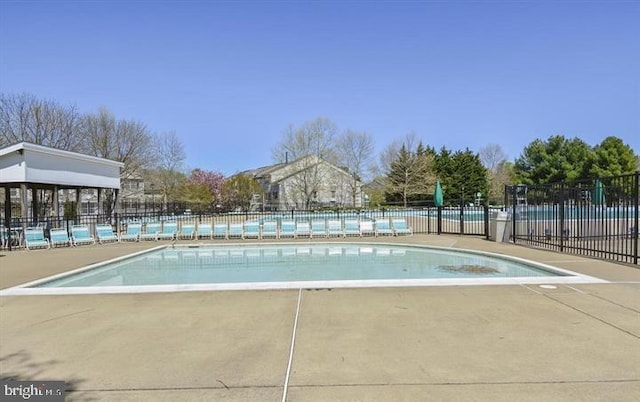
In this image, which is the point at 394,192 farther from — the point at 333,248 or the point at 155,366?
the point at 155,366

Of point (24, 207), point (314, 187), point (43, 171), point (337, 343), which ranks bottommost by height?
point (337, 343)

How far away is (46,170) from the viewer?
61.3ft

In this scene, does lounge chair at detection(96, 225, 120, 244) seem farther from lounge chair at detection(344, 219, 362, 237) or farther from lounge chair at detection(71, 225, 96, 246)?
lounge chair at detection(344, 219, 362, 237)

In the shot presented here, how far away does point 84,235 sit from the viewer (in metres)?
18.2

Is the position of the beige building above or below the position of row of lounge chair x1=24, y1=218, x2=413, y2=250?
above

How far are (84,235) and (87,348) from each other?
15.2 meters

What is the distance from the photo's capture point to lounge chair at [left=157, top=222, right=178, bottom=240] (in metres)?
19.9

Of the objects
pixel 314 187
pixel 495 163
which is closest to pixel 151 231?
pixel 314 187

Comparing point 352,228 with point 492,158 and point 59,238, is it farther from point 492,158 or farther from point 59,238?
point 492,158

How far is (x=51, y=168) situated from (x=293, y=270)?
14.0 metres

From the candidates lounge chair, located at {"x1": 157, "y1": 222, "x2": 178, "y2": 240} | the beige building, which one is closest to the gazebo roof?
lounge chair, located at {"x1": 157, "y1": 222, "x2": 178, "y2": 240}

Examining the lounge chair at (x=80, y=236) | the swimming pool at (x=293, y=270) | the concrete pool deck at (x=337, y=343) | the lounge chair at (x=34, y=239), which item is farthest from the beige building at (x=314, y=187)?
the concrete pool deck at (x=337, y=343)

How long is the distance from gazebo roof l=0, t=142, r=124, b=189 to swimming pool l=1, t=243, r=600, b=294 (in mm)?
6765

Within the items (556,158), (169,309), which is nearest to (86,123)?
(169,309)
